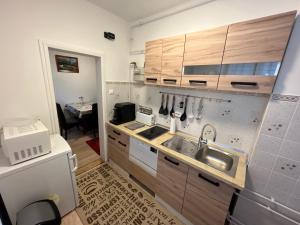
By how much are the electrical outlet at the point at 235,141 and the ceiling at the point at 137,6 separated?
152cm

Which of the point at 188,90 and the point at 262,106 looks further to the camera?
the point at 188,90

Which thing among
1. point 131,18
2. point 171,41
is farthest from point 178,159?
point 131,18

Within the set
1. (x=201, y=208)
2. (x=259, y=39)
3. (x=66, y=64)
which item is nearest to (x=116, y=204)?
(x=201, y=208)

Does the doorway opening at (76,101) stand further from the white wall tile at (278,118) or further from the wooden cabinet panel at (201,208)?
the white wall tile at (278,118)

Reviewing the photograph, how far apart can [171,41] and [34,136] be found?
164 cm

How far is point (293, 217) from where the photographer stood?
42.3 inches

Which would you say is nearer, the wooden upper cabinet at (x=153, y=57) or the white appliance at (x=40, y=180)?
the white appliance at (x=40, y=180)

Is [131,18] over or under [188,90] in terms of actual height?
over

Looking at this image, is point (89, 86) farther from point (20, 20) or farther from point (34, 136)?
point (34, 136)

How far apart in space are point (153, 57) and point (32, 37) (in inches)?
51.3

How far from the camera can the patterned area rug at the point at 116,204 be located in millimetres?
1459

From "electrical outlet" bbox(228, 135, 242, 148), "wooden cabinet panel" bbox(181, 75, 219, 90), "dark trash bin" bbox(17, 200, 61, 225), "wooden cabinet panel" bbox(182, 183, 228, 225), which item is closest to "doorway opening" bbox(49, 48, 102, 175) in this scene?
"dark trash bin" bbox(17, 200, 61, 225)

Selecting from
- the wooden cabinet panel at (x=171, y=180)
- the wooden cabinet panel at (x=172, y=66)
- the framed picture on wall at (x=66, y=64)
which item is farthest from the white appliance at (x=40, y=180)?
the framed picture on wall at (x=66, y=64)

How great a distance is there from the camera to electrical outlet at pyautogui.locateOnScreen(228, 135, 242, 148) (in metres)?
1.40
